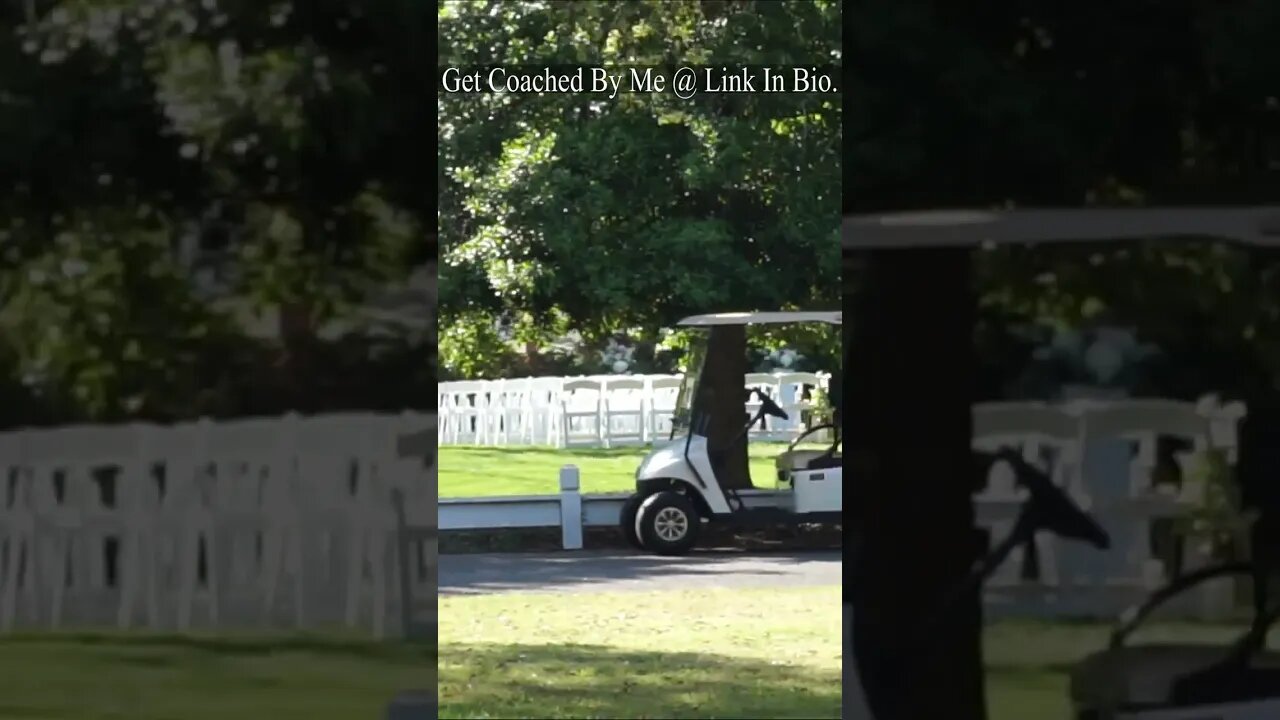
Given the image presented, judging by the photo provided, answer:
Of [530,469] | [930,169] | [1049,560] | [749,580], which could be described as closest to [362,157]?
[930,169]

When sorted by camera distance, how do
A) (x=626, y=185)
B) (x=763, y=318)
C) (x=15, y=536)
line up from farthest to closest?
(x=626, y=185)
(x=763, y=318)
(x=15, y=536)

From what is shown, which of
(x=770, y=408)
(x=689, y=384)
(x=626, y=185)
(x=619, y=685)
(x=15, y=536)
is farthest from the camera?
(x=626, y=185)

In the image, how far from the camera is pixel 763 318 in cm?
899

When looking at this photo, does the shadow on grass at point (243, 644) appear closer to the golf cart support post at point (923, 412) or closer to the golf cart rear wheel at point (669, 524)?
the golf cart support post at point (923, 412)

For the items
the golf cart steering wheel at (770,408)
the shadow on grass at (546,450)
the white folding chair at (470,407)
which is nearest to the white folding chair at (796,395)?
the golf cart steering wheel at (770,408)

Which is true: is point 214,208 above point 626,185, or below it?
below

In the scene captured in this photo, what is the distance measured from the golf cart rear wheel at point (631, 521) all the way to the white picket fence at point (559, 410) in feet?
2.07

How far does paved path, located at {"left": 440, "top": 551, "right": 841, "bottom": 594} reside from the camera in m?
8.02

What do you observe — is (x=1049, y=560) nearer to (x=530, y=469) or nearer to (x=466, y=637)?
(x=466, y=637)

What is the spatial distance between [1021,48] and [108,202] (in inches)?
78.5

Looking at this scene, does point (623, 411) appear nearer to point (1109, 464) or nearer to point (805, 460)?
point (805, 460)

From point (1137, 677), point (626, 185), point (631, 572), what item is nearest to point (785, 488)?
point (631, 572)

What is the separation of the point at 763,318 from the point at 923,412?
6.20 m

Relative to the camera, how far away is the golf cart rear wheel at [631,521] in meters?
8.70
